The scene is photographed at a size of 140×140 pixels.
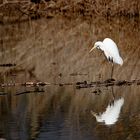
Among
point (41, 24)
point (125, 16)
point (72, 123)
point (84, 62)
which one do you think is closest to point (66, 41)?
point (84, 62)

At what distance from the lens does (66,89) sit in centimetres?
1398

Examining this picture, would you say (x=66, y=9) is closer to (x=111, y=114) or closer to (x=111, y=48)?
(x=111, y=48)

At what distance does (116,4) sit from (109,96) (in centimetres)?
1793

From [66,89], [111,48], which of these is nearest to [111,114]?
[66,89]

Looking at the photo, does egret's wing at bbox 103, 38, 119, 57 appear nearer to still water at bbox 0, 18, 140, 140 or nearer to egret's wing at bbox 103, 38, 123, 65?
egret's wing at bbox 103, 38, 123, 65

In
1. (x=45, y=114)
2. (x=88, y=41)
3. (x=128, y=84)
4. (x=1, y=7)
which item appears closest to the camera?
(x=45, y=114)

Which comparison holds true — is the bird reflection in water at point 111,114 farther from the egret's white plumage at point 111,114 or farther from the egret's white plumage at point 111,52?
the egret's white plumage at point 111,52

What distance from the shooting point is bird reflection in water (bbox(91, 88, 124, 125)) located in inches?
428

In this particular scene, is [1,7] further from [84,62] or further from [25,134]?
[25,134]

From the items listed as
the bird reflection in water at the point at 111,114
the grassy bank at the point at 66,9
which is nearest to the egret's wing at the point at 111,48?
the bird reflection in water at the point at 111,114

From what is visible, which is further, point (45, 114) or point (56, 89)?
point (56, 89)

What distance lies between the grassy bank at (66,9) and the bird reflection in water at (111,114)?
690 inches

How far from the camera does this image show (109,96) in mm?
13180

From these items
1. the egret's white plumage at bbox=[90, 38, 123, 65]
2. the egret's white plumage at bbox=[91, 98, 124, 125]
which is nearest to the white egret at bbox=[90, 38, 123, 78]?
the egret's white plumage at bbox=[90, 38, 123, 65]
